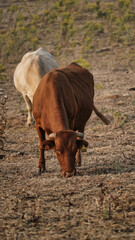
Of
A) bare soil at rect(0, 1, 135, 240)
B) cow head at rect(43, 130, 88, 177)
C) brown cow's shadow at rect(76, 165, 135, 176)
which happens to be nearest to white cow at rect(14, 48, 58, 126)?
bare soil at rect(0, 1, 135, 240)

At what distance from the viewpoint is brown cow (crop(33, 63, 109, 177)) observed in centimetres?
448

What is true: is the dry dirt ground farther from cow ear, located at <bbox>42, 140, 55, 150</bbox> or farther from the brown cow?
cow ear, located at <bbox>42, 140, 55, 150</bbox>

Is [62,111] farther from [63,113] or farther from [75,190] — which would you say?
[75,190]

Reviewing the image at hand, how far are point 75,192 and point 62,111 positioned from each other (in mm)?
1387

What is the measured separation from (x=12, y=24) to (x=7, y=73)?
8919 millimetres

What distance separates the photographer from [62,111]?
496cm

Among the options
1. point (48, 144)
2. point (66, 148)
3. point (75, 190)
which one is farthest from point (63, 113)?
point (75, 190)

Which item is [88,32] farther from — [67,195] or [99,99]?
[67,195]

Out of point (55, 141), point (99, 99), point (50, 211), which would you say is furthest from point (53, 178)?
point (99, 99)

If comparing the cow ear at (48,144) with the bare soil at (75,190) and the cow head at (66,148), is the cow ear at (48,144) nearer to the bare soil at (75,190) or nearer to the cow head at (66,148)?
the cow head at (66,148)

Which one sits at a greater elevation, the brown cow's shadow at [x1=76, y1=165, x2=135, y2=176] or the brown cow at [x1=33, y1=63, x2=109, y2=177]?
the brown cow at [x1=33, y1=63, x2=109, y2=177]

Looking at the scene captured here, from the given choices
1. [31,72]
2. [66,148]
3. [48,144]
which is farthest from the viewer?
[31,72]

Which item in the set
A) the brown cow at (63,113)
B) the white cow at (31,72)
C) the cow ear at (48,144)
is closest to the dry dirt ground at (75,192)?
the brown cow at (63,113)

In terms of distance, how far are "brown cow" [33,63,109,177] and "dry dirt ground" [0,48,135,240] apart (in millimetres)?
335
